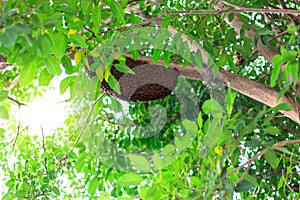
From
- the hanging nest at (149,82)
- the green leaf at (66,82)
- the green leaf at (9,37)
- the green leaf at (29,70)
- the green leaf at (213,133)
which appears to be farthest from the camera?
the green leaf at (66,82)

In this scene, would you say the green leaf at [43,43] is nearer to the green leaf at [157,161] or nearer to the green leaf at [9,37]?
the green leaf at [9,37]

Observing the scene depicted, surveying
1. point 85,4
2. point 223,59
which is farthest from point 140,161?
point 223,59

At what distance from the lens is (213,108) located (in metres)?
0.78

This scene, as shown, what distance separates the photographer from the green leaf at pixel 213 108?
78 cm

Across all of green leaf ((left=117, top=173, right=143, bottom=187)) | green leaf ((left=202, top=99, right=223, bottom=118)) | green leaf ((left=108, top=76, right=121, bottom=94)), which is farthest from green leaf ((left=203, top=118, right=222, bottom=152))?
green leaf ((left=108, top=76, right=121, bottom=94))

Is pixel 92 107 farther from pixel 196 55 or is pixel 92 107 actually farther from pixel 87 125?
pixel 196 55

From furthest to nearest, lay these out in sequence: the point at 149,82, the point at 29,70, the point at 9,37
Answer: the point at 29,70 < the point at 149,82 < the point at 9,37

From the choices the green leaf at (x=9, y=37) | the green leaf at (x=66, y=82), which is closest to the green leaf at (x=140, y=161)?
the green leaf at (x=9, y=37)

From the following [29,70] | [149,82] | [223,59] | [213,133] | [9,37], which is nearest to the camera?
[9,37]

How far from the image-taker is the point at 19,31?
0.61 meters

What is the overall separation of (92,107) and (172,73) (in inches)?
5.8

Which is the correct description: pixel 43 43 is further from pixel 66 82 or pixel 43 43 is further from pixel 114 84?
pixel 66 82

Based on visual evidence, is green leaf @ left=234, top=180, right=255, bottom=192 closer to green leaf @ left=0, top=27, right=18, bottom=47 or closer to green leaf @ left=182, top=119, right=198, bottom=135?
green leaf @ left=182, top=119, right=198, bottom=135

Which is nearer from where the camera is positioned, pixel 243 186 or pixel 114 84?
pixel 243 186
